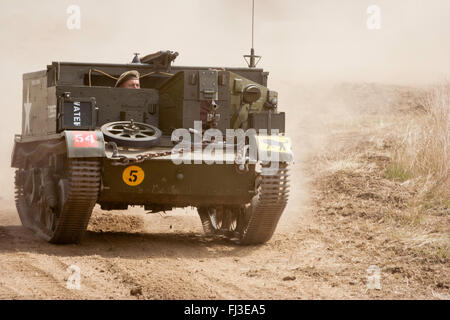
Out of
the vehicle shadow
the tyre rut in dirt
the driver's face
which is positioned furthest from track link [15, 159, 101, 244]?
the tyre rut in dirt

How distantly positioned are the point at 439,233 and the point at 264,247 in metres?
1.91

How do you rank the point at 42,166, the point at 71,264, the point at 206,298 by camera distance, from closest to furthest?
the point at 206,298 < the point at 71,264 < the point at 42,166

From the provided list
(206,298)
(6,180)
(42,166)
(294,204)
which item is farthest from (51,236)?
(6,180)

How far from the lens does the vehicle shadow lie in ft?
30.2

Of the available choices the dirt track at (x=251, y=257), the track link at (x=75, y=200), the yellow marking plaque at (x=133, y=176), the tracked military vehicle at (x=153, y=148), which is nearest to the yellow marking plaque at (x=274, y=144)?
the tracked military vehicle at (x=153, y=148)

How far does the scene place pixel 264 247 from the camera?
10062 mm

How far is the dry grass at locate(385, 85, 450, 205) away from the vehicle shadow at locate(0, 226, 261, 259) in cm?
290

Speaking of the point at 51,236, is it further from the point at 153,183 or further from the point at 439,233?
the point at 439,233

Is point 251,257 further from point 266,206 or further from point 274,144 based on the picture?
point 274,144

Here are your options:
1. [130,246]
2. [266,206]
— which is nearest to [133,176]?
[130,246]

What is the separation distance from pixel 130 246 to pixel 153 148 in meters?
1.12

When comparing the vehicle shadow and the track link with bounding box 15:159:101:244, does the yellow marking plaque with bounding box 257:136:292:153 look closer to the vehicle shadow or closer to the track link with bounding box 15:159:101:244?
the vehicle shadow

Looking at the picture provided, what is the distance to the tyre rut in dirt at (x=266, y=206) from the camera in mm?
9492

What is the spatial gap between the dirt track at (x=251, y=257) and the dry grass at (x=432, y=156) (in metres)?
0.31
